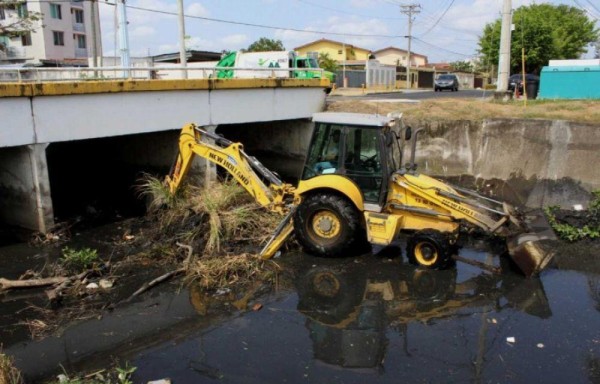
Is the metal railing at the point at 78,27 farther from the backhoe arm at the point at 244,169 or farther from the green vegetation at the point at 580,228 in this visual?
the green vegetation at the point at 580,228

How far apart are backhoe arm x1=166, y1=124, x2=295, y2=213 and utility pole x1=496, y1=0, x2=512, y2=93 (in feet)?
37.2

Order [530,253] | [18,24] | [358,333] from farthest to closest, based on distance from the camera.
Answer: [18,24]
[530,253]
[358,333]

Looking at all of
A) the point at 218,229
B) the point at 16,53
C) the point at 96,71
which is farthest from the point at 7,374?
the point at 16,53

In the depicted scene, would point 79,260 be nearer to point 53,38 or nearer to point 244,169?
point 244,169

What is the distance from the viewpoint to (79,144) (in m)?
18.0

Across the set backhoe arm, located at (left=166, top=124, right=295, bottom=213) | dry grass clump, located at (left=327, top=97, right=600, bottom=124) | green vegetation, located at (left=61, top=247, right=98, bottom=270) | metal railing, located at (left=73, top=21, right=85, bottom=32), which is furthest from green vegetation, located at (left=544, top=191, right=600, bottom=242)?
metal railing, located at (left=73, top=21, right=85, bottom=32)

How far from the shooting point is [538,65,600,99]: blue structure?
18438 mm

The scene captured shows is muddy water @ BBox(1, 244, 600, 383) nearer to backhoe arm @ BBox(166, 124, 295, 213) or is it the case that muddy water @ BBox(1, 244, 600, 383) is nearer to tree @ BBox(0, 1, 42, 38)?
backhoe arm @ BBox(166, 124, 295, 213)

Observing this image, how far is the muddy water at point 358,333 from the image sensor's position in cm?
588

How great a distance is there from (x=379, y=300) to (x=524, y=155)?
333 inches

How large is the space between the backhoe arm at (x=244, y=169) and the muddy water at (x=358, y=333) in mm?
1900

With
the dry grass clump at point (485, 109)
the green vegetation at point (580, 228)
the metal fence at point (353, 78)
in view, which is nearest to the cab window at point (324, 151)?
the green vegetation at point (580, 228)

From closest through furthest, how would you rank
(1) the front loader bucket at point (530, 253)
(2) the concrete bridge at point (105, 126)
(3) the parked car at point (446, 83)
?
(1) the front loader bucket at point (530, 253)
(2) the concrete bridge at point (105, 126)
(3) the parked car at point (446, 83)

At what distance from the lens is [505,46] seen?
1812cm
